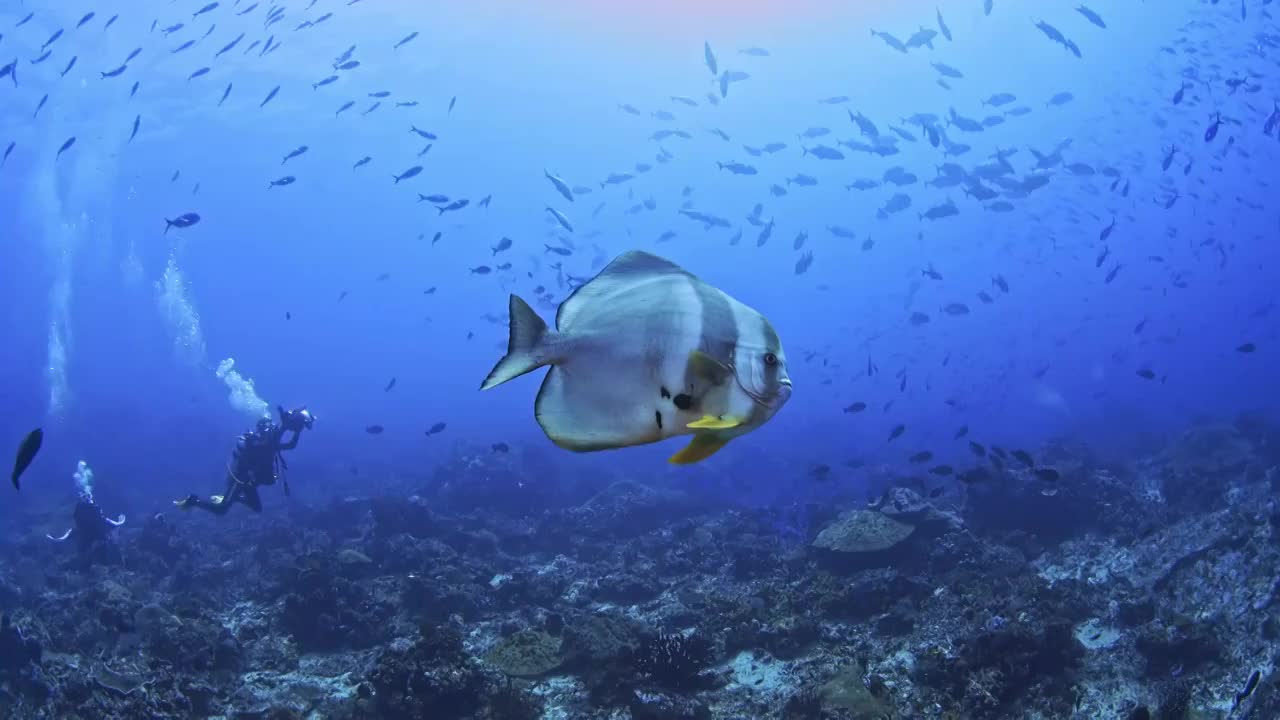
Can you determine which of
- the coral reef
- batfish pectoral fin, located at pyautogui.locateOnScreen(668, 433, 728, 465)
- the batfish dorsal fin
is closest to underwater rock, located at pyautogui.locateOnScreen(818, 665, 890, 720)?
the coral reef

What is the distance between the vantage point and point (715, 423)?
1.21 m

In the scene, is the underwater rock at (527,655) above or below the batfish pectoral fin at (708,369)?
below

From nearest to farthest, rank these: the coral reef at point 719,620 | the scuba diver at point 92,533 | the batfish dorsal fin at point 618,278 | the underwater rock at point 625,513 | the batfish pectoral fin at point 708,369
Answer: the batfish pectoral fin at point 708,369 → the batfish dorsal fin at point 618,278 → the coral reef at point 719,620 → the scuba diver at point 92,533 → the underwater rock at point 625,513

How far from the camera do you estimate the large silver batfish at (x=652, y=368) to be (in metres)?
1.32

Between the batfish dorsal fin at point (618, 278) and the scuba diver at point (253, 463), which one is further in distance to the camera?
the scuba diver at point (253, 463)

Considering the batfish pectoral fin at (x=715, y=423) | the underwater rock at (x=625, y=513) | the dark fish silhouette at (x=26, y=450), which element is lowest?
the underwater rock at (x=625, y=513)

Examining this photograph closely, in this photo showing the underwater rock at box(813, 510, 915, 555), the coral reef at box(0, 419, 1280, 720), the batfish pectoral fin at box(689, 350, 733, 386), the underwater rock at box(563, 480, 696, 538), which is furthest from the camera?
the underwater rock at box(563, 480, 696, 538)

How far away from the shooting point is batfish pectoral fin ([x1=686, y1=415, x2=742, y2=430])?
1171mm

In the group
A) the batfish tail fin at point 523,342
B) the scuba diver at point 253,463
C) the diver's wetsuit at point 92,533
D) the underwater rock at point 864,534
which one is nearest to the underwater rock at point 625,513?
the underwater rock at point 864,534

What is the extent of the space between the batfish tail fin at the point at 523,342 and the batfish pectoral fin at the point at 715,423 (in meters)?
0.38

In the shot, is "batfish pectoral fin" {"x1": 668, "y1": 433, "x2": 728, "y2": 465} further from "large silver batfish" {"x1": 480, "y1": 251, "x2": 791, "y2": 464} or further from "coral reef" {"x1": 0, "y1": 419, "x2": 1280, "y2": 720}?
"coral reef" {"x1": 0, "y1": 419, "x2": 1280, "y2": 720}

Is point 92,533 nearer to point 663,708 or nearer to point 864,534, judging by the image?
point 663,708

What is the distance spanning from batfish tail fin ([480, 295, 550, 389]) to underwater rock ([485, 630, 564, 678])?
710cm

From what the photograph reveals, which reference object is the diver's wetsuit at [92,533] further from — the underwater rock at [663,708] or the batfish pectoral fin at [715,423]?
the batfish pectoral fin at [715,423]
